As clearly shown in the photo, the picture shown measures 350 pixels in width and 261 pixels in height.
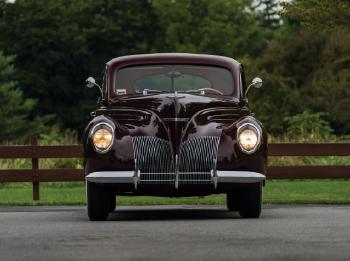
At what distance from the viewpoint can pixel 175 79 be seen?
48.4ft

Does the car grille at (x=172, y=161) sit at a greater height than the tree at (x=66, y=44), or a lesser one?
lesser

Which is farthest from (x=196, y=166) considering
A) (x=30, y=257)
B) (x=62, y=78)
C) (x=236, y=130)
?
(x=62, y=78)

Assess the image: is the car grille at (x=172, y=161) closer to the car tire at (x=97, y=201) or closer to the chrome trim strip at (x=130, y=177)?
the chrome trim strip at (x=130, y=177)

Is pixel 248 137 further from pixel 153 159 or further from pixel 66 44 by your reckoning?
pixel 66 44

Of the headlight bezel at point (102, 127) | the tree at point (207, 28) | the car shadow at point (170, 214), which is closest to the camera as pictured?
the headlight bezel at point (102, 127)

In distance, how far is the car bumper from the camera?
42.6ft

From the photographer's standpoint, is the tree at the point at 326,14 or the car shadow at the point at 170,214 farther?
the tree at the point at 326,14

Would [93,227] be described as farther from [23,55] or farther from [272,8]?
[272,8]

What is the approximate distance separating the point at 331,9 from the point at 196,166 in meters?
19.6

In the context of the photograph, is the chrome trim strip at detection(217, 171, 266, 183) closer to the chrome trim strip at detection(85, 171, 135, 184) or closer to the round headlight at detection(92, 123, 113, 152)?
the chrome trim strip at detection(85, 171, 135, 184)

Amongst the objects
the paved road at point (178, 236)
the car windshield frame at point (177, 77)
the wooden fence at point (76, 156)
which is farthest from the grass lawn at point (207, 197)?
the car windshield frame at point (177, 77)

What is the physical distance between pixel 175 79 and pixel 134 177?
7.07ft

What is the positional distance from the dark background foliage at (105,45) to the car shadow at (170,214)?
1698 inches

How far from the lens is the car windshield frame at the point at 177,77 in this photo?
48.4ft
